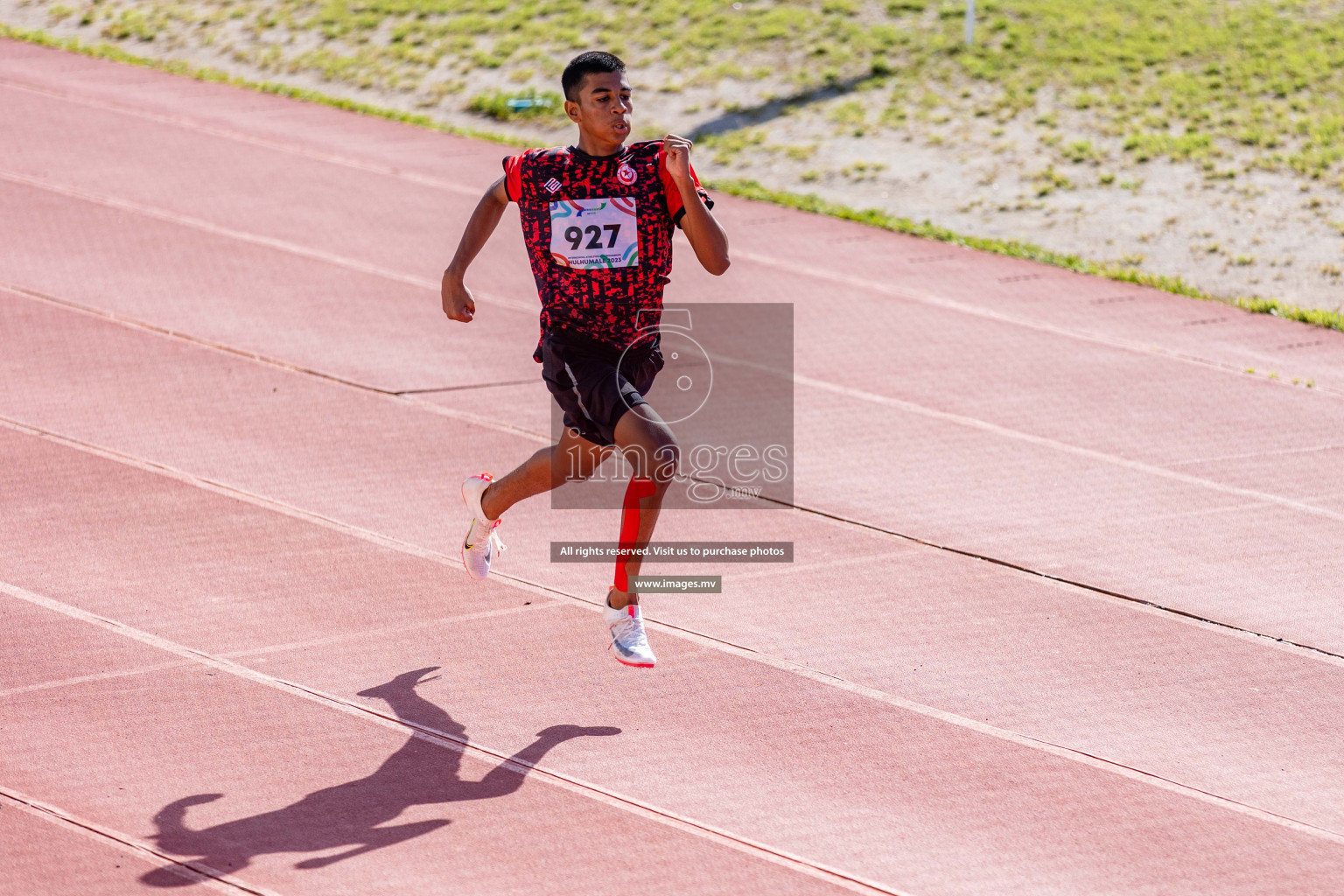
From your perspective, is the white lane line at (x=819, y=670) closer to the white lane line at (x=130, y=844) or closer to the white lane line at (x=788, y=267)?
the white lane line at (x=130, y=844)

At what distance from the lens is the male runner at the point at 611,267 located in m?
5.04

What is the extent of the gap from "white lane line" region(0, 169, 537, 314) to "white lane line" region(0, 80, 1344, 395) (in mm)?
444

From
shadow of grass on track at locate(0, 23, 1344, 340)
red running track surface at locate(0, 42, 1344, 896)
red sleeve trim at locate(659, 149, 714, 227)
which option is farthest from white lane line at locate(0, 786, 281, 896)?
shadow of grass on track at locate(0, 23, 1344, 340)

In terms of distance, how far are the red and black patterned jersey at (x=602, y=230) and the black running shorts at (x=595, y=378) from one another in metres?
0.05

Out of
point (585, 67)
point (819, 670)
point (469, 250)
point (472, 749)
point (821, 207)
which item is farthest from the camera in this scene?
point (821, 207)

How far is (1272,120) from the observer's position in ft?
47.8

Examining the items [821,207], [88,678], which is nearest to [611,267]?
[88,678]

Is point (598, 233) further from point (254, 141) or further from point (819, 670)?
point (254, 141)

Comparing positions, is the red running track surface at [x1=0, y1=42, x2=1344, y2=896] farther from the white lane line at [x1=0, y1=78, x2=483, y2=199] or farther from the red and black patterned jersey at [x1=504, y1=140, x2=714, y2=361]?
the white lane line at [x1=0, y1=78, x2=483, y2=199]

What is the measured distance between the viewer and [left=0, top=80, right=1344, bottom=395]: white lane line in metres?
9.92

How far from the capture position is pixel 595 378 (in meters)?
5.13

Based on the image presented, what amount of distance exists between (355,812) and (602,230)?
2029mm

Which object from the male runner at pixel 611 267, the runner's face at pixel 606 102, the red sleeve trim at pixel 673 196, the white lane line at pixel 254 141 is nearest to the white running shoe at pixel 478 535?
the male runner at pixel 611 267

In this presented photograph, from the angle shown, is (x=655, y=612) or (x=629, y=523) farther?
(x=655, y=612)
